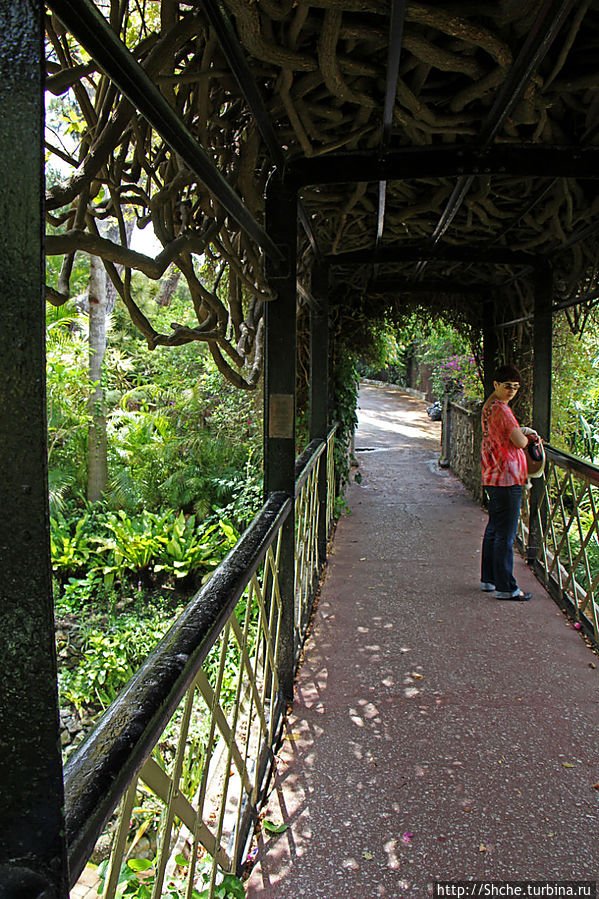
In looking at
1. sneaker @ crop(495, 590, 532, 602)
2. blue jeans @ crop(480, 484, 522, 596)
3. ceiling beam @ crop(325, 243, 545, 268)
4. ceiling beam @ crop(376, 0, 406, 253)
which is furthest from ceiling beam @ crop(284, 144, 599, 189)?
sneaker @ crop(495, 590, 532, 602)

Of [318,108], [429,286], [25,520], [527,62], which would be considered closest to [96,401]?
[429,286]

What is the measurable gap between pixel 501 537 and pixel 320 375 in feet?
6.63

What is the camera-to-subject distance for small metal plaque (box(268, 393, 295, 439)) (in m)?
2.95

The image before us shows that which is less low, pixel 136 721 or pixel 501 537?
pixel 136 721

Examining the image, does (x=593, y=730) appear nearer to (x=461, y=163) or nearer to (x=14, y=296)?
(x=461, y=163)

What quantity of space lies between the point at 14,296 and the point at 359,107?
6.99ft

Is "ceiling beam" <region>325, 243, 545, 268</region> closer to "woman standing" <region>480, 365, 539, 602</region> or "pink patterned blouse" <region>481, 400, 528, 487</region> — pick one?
"woman standing" <region>480, 365, 539, 602</region>

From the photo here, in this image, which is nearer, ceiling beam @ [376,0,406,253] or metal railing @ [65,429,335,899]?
metal railing @ [65,429,335,899]

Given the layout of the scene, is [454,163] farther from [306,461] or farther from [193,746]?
[193,746]

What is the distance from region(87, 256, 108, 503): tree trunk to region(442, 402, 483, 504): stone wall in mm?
4894

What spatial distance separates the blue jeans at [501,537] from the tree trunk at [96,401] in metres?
6.06

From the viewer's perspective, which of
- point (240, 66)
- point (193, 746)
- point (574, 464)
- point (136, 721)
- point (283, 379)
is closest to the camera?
point (136, 721)

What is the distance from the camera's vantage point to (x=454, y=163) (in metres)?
2.72

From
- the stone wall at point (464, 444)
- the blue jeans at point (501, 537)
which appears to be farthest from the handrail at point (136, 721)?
the stone wall at point (464, 444)
